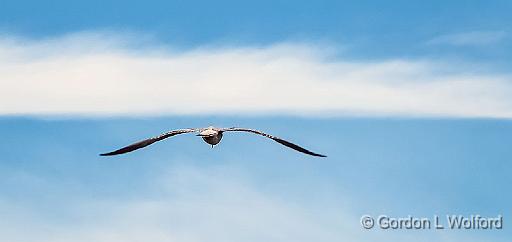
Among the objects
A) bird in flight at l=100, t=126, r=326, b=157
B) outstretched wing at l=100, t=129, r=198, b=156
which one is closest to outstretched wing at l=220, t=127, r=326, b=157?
bird in flight at l=100, t=126, r=326, b=157

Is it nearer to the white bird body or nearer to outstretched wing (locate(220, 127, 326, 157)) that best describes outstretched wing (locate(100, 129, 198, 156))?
the white bird body

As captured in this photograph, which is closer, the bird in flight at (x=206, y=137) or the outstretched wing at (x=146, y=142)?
the bird in flight at (x=206, y=137)

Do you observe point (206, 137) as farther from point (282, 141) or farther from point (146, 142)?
point (282, 141)

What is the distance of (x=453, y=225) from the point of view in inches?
2948

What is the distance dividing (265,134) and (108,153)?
8051 mm

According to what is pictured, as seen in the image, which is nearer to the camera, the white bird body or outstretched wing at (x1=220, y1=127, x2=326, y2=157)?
outstretched wing at (x1=220, y1=127, x2=326, y2=157)

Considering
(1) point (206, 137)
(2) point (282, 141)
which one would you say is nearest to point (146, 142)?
(1) point (206, 137)

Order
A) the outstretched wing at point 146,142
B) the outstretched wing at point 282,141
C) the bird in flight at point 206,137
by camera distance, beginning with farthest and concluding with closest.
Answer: the outstretched wing at point 146,142, the bird in flight at point 206,137, the outstretched wing at point 282,141

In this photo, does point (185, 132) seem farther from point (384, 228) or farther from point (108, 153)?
point (384, 228)

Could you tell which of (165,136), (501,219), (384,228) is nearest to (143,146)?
(165,136)

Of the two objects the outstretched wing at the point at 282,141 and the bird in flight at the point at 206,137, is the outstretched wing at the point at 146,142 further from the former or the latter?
the outstretched wing at the point at 282,141

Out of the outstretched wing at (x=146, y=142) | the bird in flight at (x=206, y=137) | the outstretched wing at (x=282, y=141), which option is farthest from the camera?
the outstretched wing at (x=146, y=142)

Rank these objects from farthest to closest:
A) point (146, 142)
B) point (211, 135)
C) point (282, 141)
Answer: point (146, 142), point (282, 141), point (211, 135)

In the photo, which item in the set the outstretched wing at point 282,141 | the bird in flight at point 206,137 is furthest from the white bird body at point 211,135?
the outstretched wing at point 282,141
